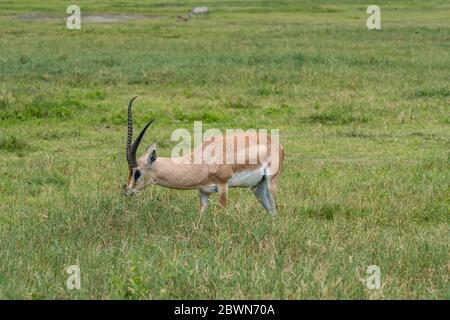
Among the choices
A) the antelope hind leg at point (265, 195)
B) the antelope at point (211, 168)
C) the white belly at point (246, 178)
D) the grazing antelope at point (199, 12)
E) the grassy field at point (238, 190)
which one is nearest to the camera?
the grassy field at point (238, 190)

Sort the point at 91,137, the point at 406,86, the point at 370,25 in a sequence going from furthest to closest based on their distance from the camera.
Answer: the point at 370,25
the point at 406,86
the point at 91,137

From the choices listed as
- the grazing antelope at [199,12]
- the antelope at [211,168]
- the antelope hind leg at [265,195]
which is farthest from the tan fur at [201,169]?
the grazing antelope at [199,12]

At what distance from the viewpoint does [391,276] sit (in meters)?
6.18

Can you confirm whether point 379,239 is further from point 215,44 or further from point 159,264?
point 215,44

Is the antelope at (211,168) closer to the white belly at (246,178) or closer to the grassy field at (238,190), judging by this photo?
the white belly at (246,178)

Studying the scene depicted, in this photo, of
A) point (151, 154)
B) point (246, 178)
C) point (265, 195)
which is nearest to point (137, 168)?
point (151, 154)

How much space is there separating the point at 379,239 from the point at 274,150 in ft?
6.06

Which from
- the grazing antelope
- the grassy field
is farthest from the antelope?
the grazing antelope

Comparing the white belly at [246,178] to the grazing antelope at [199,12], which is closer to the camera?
the white belly at [246,178]

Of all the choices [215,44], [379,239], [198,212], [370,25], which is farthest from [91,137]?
[370,25]

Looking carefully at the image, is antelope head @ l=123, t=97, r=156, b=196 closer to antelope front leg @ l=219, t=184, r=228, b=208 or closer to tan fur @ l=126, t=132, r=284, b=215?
tan fur @ l=126, t=132, r=284, b=215

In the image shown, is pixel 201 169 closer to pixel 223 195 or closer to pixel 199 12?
pixel 223 195

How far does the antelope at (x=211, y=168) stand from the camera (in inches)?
321

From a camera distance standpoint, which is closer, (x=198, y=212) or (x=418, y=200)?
(x=198, y=212)
